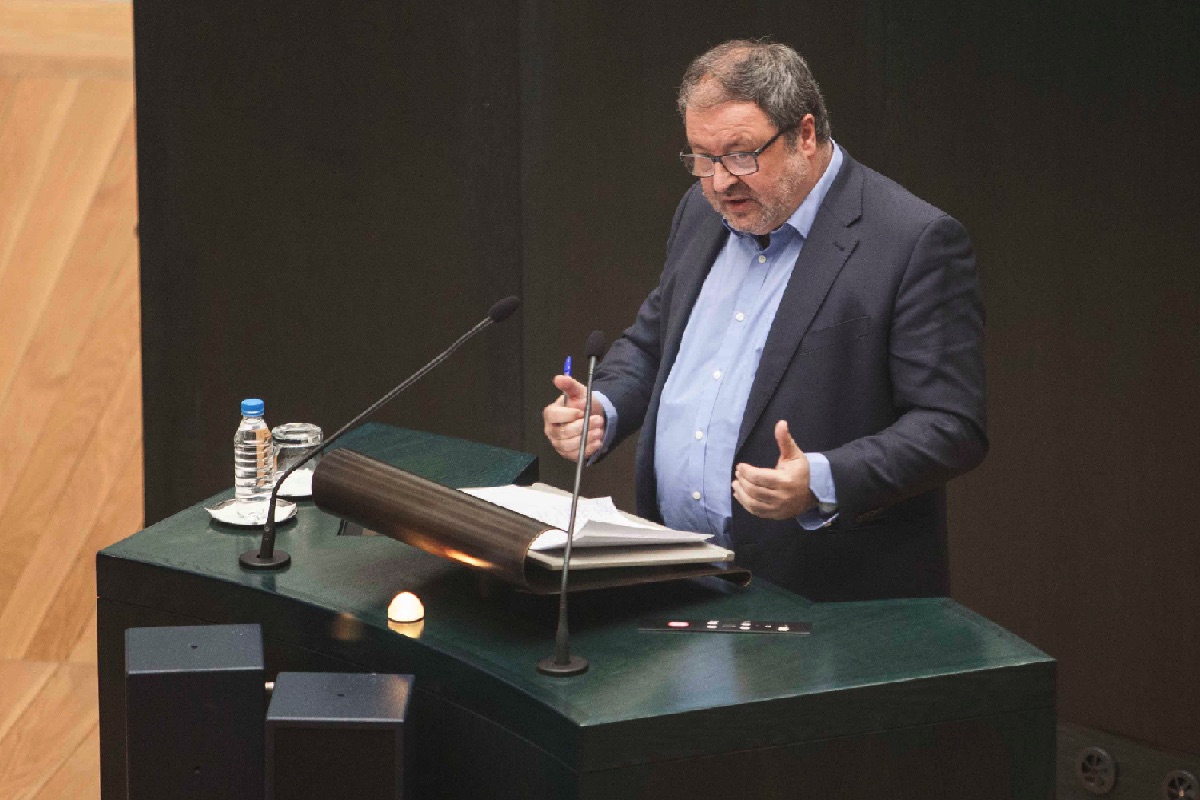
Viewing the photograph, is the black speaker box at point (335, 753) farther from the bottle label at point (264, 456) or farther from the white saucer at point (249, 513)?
the bottle label at point (264, 456)

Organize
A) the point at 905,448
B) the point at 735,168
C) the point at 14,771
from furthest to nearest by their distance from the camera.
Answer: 1. the point at 14,771
2. the point at 735,168
3. the point at 905,448

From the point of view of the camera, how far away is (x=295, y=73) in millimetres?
3836

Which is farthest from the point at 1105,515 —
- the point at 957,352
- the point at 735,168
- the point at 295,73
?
the point at 295,73

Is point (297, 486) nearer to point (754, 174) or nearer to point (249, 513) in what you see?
point (249, 513)

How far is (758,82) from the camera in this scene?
227 centimetres

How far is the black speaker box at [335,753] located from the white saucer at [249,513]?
0.70 meters

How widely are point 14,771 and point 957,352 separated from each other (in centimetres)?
247

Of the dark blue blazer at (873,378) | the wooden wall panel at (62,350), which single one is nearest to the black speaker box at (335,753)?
the dark blue blazer at (873,378)

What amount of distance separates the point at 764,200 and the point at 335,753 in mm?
1095

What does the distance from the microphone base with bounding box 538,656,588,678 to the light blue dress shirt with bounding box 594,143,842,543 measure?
0.69 metres

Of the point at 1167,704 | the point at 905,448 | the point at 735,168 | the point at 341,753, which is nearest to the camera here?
the point at 341,753

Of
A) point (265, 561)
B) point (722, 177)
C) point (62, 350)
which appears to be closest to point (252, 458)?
point (265, 561)

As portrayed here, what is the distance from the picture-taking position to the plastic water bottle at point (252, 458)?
8.13 feet

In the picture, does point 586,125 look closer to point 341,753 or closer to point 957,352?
point 957,352
